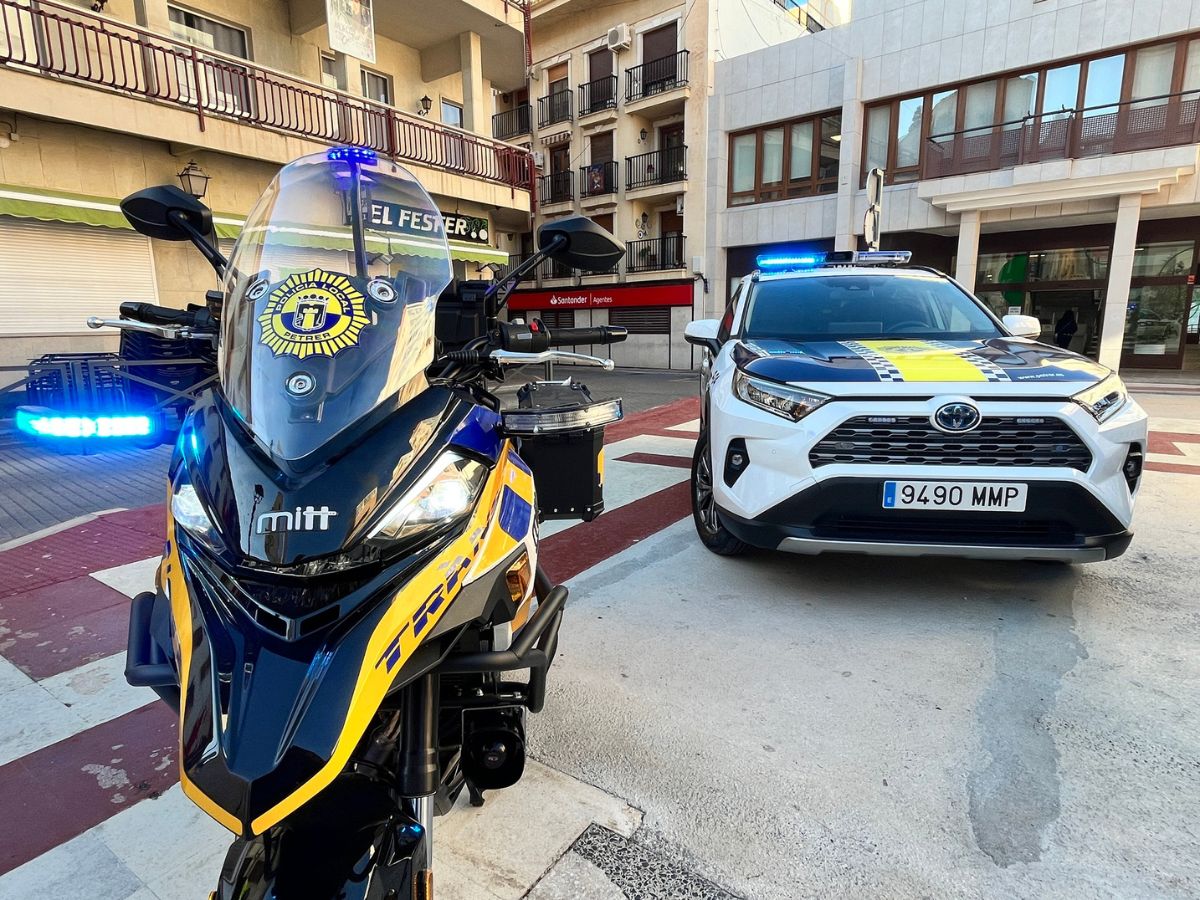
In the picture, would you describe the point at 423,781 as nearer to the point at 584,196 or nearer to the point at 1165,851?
the point at 1165,851

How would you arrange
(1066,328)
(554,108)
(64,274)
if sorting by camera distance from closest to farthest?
(64,274) → (1066,328) → (554,108)

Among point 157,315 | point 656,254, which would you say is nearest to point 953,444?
point 157,315

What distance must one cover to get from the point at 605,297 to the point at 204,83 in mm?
15058

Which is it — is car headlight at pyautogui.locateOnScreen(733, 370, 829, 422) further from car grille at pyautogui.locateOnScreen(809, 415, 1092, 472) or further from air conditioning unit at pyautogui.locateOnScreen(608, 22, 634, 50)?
air conditioning unit at pyautogui.locateOnScreen(608, 22, 634, 50)

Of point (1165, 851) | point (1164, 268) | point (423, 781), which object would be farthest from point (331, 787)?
point (1164, 268)

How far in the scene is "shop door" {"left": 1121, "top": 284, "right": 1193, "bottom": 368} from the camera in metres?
17.5

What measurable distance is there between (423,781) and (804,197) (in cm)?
2146

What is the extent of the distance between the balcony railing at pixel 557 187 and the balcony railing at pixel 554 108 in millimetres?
1915

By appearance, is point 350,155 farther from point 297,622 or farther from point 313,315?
point 297,622

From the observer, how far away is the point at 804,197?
65.9 feet

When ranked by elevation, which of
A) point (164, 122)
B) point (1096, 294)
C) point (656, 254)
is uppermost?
point (164, 122)

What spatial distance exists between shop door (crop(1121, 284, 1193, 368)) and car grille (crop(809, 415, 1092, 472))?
19562 mm

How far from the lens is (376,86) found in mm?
13898

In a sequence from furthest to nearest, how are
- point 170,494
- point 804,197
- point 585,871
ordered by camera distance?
point 804,197 < point 585,871 < point 170,494
